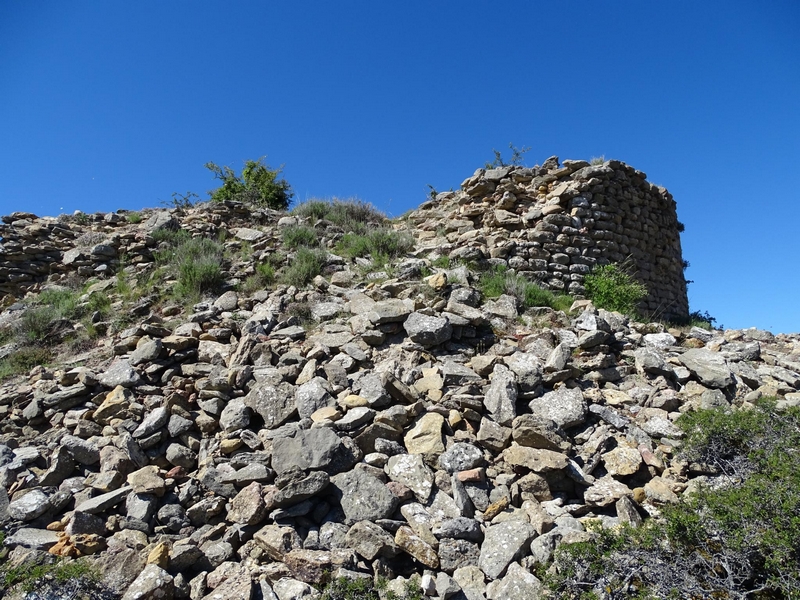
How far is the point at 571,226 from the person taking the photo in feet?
23.5

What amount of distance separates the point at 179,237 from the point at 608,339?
6902 mm

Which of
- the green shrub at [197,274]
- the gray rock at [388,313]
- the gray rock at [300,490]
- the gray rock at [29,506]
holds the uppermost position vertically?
the green shrub at [197,274]

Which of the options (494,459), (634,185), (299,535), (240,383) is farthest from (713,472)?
(634,185)

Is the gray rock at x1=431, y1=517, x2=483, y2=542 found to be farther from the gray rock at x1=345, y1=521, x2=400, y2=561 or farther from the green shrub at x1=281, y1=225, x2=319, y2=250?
the green shrub at x1=281, y1=225, x2=319, y2=250

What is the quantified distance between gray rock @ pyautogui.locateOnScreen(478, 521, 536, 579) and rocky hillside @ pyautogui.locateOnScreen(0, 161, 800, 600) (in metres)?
0.01

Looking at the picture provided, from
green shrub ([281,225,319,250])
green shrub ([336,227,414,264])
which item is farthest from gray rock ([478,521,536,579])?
green shrub ([281,225,319,250])

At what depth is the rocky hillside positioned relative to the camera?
3102mm

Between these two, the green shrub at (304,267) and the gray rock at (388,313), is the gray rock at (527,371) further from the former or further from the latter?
the green shrub at (304,267)

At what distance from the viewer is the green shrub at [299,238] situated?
7992 millimetres

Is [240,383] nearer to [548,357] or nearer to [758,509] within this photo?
[548,357]

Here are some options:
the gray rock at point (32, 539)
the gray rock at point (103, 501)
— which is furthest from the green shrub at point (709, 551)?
the gray rock at point (32, 539)

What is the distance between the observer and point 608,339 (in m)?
Result: 5.11

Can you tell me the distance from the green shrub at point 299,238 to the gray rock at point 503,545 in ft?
18.8

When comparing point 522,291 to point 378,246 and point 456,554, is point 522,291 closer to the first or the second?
point 378,246
